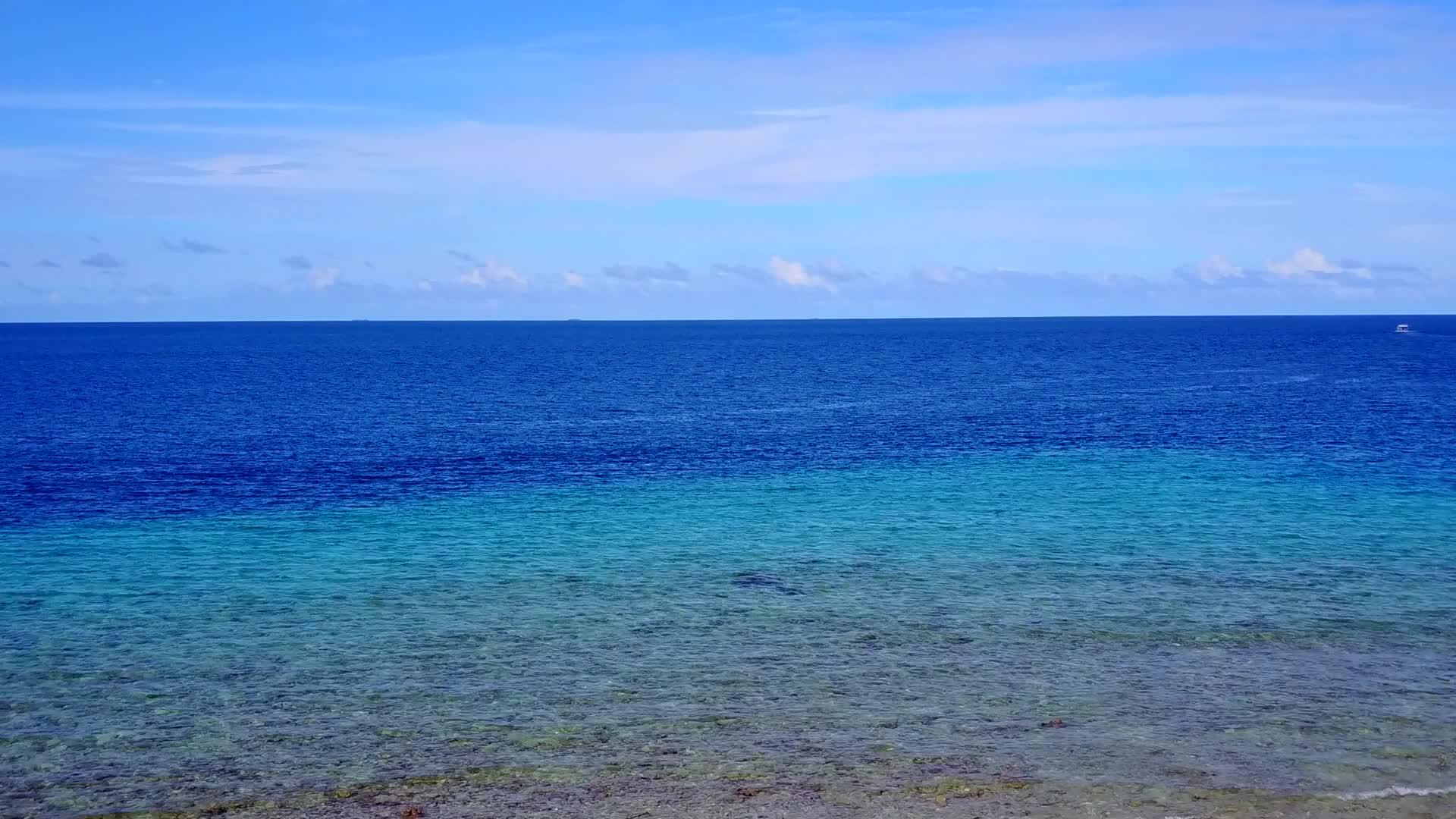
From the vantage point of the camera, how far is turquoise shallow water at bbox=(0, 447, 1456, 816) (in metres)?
21.9

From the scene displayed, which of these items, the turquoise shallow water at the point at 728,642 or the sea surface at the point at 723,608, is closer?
the turquoise shallow water at the point at 728,642

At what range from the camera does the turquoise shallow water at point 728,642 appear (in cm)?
2189

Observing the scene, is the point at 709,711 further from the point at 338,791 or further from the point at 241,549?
the point at 241,549

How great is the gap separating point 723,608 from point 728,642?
3.33 m

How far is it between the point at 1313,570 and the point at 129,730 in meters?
32.9

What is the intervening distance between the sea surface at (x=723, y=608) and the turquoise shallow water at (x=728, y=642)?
132 millimetres

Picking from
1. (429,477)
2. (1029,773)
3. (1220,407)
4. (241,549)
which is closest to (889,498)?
(429,477)

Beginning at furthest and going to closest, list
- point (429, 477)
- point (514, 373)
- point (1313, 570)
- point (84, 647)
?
1. point (514, 373)
2. point (429, 477)
3. point (1313, 570)
4. point (84, 647)

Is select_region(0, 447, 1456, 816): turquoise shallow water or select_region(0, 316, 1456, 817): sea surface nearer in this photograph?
select_region(0, 447, 1456, 816): turquoise shallow water

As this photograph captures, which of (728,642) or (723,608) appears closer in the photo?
(728,642)

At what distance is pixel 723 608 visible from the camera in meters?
32.8

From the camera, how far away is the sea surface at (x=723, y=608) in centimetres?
2203

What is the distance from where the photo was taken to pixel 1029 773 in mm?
20719

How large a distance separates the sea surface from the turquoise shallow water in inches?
5.2
